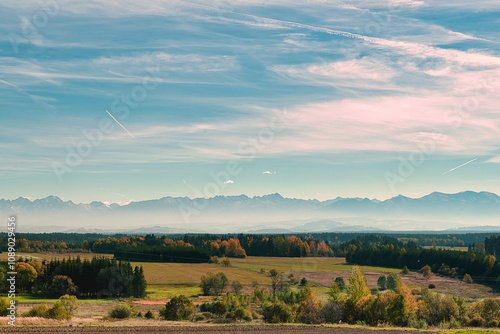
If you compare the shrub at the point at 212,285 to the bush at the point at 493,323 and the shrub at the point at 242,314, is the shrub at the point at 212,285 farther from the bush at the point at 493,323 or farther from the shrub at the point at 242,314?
the bush at the point at 493,323

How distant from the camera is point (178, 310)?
69.8m

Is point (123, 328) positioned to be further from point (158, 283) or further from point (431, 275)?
point (431, 275)

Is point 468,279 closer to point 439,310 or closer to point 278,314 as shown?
point 439,310

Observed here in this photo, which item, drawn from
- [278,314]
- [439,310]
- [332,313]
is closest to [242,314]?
[278,314]

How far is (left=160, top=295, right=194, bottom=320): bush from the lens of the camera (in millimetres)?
69438

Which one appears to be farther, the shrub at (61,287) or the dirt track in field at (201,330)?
the shrub at (61,287)

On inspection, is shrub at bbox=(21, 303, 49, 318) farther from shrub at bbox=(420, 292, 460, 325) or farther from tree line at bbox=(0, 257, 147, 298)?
shrub at bbox=(420, 292, 460, 325)

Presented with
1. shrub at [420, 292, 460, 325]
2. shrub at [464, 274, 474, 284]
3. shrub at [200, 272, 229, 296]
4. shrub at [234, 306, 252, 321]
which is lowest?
shrub at [464, 274, 474, 284]

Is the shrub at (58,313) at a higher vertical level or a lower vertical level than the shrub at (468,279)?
higher

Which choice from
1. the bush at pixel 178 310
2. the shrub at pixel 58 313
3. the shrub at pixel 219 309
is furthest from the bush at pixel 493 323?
the shrub at pixel 58 313

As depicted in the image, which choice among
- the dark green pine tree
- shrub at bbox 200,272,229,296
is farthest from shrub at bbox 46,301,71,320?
shrub at bbox 200,272,229,296

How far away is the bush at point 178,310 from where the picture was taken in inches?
2734

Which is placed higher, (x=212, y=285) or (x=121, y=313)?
(x=121, y=313)

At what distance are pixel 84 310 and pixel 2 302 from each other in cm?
1871
